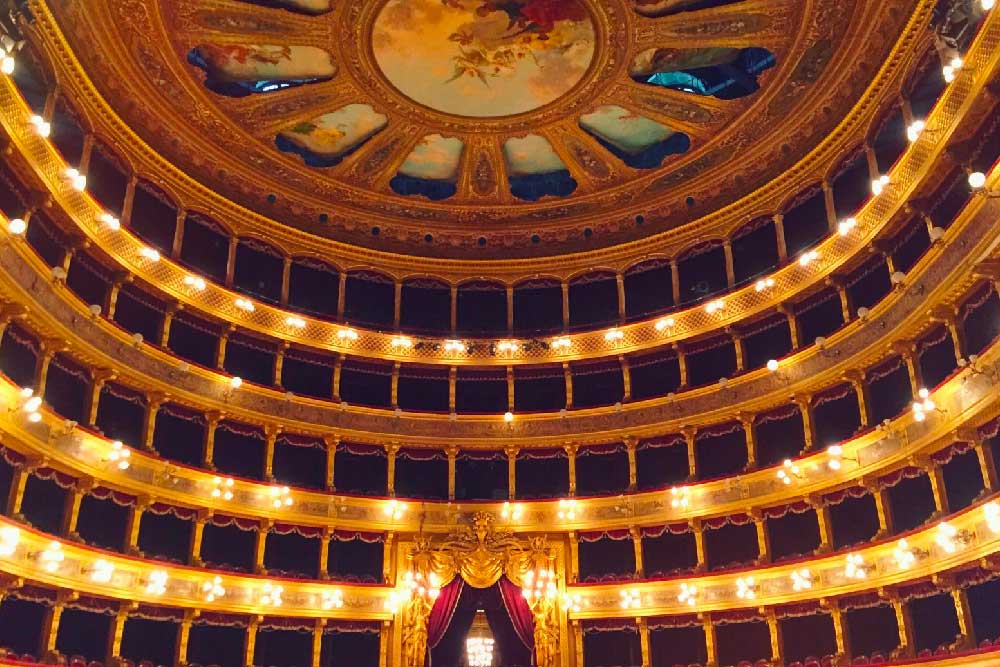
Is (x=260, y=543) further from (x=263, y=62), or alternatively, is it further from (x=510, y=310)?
(x=263, y=62)

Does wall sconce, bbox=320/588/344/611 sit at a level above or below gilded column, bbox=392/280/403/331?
below

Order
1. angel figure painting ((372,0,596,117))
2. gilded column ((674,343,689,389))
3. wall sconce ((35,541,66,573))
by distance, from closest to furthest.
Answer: wall sconce ((35,541,66,573)) → angel figure painting ((372,0,596,117)) → gilded column ((674,343,689,389))

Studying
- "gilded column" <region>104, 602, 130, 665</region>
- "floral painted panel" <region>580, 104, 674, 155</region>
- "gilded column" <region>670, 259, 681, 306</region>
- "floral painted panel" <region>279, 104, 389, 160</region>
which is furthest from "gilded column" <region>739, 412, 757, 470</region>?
"gilded column" <region>104, 602, 130, 665</region>

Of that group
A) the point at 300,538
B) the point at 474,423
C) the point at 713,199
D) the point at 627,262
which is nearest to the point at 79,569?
the point at 300,538

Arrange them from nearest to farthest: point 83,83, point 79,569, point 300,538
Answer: point 79,569 < point 83,83 < point 300,538

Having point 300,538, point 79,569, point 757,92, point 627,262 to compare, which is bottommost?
point 79,569

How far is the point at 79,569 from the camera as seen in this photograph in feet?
69.7

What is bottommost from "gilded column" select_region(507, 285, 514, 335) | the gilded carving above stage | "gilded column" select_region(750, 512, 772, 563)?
"gilded column" select_region(750, 512, 772, 563)

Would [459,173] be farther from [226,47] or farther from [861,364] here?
[861,364]

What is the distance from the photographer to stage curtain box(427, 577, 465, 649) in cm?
2564

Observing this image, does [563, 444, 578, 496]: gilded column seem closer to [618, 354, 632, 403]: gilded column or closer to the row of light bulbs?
[618, 354, 632, 403]: gilded column

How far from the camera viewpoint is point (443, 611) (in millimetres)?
25953

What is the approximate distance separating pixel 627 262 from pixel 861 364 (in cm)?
965

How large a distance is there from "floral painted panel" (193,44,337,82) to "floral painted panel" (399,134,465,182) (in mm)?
4294
